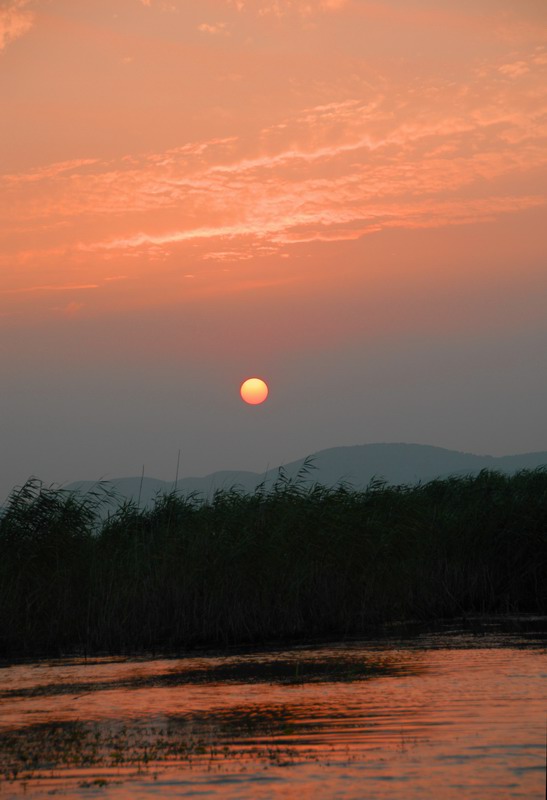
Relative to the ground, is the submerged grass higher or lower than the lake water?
higher

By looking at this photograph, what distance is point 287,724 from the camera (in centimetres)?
1257

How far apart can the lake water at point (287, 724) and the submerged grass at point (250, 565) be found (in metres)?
1.72

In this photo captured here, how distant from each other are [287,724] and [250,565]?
9760mm

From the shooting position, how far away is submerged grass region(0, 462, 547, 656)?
21.7 meters

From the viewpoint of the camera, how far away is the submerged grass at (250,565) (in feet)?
71.1

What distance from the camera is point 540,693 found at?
543 inches

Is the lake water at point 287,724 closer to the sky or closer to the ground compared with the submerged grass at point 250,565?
closer to the ground

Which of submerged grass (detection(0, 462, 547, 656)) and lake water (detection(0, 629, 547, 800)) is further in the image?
submerged grass (detection(0, 462, 547, 656))

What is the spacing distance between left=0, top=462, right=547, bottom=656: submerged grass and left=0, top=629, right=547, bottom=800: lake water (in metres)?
1.72

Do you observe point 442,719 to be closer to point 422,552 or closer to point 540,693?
point 540,693

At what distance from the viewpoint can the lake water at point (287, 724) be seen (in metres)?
9.45

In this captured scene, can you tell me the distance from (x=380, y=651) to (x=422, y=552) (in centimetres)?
605

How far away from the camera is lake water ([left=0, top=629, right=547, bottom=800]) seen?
9445mm

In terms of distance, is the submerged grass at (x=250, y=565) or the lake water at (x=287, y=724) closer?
the lake water at (x=287, y=724)
